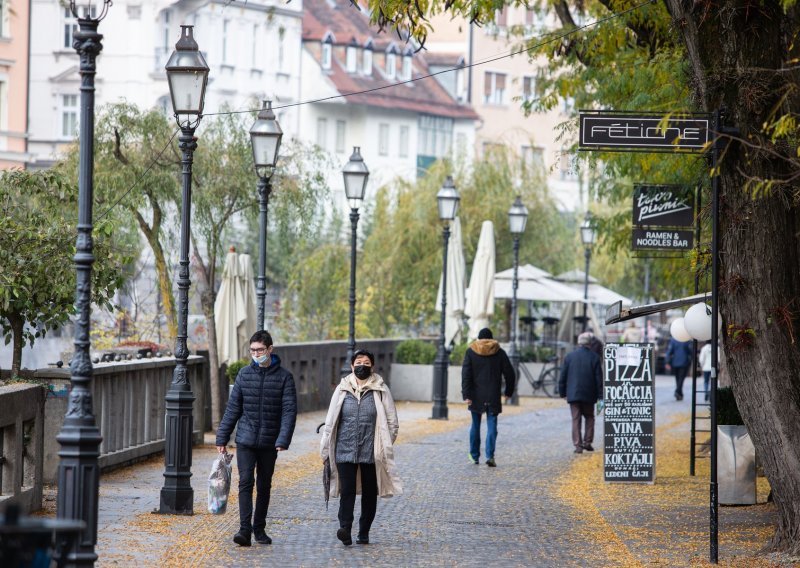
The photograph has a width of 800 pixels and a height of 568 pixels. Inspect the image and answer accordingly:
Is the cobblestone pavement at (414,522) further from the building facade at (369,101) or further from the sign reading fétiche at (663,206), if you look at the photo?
the building facade at (369,101)

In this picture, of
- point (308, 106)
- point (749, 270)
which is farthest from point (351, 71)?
point (749, 270)

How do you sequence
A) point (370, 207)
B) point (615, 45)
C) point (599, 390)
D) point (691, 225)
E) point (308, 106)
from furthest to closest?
point (308, 106), point (370, 207), point (599, 390), point (615, 45), point (691, 225)

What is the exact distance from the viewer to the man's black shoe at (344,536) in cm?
1260

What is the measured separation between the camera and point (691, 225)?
17.7m

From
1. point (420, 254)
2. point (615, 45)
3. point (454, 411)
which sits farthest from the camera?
point (420, 254)

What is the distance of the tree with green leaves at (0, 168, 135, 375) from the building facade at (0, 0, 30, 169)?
3636 cm

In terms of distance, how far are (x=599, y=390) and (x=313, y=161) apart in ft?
36.0

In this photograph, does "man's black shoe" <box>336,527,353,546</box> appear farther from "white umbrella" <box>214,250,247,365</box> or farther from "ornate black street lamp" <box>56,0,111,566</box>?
"white umbrella" <box>214,250,247,365</box>

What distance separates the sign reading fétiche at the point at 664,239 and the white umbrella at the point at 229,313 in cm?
768

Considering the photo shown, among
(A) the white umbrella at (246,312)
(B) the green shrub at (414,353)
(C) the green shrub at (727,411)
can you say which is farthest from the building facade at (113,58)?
(C) the green shrub at (727,411)

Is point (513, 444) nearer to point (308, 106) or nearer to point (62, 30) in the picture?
point (62, 30)

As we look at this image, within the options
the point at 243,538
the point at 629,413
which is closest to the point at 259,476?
the point at 243,538

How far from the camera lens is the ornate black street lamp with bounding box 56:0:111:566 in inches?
376

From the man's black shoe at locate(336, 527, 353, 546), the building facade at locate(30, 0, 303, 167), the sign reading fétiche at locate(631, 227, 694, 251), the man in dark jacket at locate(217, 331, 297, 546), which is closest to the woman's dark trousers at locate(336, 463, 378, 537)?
the man's black shoe at locate(336, 527, 353, 546)
